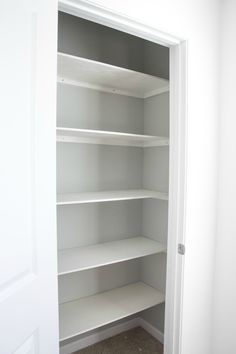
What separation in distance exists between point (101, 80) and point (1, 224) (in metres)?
1.40

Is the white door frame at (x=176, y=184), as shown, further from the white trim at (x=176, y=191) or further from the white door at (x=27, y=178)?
the white door at (x=27, y=178)

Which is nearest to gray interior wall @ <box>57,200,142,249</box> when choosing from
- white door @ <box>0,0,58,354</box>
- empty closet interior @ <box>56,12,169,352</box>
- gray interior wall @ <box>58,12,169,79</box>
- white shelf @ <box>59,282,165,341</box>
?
empty closet interior @ <box>56,12,169,352</box>

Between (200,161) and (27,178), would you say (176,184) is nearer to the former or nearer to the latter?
(200,161)

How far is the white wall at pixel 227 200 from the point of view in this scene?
1498mm

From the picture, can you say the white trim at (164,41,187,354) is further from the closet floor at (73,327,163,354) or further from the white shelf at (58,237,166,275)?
the closet floor at (73,327,163,354)

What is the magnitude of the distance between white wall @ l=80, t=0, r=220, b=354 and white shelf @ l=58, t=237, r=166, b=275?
1.50ft

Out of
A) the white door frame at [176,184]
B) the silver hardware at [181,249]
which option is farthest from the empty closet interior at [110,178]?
the silver hardware at [181,249]

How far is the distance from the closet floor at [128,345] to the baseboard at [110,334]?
28mm

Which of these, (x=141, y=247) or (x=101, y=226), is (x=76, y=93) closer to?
(x=101, y=226)

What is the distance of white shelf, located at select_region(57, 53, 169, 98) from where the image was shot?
1540mm

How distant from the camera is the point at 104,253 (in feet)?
6.09

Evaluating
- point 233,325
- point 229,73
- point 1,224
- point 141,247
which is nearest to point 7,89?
point 1,224

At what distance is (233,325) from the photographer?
4.99ft

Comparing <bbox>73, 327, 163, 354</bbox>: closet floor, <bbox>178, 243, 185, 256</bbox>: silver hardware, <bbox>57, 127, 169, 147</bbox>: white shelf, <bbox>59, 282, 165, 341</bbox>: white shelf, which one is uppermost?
<bbox>57, 127, 169, 147</bbox>: white shelf
